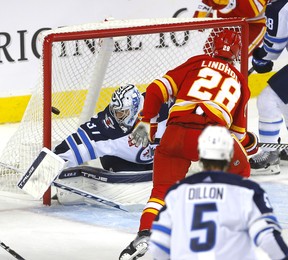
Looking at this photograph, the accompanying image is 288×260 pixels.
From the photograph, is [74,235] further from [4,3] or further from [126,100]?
[4,3]

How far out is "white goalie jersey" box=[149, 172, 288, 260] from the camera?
10.9 feet

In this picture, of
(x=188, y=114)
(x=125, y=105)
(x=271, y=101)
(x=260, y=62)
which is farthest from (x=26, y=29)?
(x=188, y=114)

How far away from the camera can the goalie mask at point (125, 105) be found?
18.4ft

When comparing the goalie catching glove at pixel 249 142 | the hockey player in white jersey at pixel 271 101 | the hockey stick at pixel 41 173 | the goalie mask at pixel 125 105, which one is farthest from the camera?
the hockey player in white jersey at pixel 271 101

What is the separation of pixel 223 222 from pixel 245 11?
3.87 metres

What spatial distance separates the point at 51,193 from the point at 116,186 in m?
0.33

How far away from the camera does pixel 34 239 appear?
17.3 ft

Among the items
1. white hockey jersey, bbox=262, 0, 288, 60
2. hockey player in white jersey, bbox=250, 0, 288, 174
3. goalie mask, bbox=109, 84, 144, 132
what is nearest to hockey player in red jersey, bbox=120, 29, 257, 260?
goalie mask, bbox=109, 84, 144, 132

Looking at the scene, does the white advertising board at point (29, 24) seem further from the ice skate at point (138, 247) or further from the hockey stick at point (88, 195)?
the ice skate at point (138, 247)

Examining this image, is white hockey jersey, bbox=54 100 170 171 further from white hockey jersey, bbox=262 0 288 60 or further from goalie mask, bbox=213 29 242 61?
white hockey jersey, bbox=262 0 288 60

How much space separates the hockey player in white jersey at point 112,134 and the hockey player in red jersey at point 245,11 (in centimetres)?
151

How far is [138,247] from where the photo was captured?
184 inches

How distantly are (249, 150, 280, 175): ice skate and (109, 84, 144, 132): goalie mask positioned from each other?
1.03 m

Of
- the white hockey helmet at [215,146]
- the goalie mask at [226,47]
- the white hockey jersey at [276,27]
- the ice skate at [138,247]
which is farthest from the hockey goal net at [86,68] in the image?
the white hockey helmet at [215,146]
